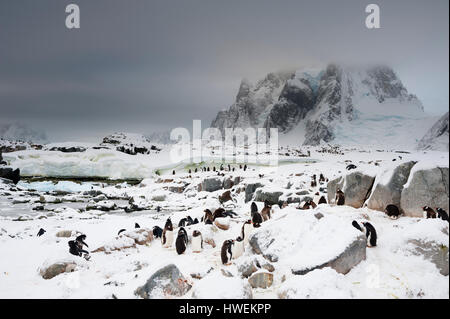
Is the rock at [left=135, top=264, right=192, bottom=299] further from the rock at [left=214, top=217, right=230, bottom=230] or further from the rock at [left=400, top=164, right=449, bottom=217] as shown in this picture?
the rock at [left=400, top=164, right=449, bottom=217]

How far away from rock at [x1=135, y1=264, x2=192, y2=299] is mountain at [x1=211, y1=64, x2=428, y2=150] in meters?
77.4

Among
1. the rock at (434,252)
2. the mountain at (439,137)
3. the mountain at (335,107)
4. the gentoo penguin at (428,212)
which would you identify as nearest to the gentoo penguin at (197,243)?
the rock at (434,252)

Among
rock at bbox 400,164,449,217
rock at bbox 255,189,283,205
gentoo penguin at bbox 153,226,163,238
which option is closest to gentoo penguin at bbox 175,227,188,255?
gentoo penguin at bbox 153,226,163,238

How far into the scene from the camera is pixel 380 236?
19.6ft

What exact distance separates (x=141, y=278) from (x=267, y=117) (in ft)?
503

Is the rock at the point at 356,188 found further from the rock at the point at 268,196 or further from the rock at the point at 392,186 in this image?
the rock at the point at 268,196

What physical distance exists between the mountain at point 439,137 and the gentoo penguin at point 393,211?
3222 mm

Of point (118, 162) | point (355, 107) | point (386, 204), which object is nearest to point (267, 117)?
point (355, 107)

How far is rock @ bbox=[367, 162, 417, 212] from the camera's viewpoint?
7.48 metres

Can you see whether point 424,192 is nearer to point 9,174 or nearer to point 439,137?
point 439,137

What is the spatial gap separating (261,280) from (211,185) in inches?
883

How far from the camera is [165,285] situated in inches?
→ 191
